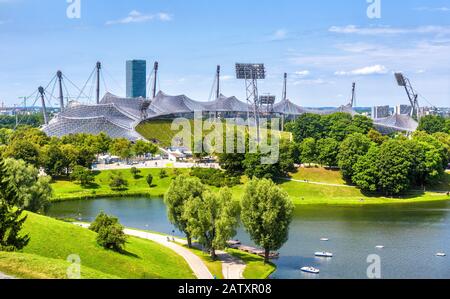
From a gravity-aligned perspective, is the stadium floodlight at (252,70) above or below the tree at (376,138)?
above

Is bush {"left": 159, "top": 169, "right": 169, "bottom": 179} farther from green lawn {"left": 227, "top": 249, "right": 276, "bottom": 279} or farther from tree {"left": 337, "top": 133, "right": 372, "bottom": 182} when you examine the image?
green lawn {"left": 227, "top": 249, "right": 276, "bottom": 279}

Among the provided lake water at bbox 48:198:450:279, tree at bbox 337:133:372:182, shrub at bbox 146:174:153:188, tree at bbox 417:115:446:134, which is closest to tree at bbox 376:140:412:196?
tree at bbox 337:133:372:182

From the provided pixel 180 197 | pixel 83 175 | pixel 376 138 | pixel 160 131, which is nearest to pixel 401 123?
pixel 376 138

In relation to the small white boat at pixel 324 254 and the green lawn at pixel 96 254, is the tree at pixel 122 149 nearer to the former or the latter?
the green lawn at pixel 96 254

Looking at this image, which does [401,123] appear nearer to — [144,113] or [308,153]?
[144,113]

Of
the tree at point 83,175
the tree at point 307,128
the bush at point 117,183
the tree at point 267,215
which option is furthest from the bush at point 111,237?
the tree at point 307,128

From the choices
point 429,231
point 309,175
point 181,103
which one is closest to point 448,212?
point 429,231

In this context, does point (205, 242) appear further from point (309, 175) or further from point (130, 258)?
point (309, 175)

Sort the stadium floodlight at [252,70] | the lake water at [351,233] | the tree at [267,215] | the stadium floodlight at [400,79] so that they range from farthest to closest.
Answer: the stadium floodlight at [400,79], the stadium floodlight at [252,70], the tree at [267,215], the lake water at [351,233]
